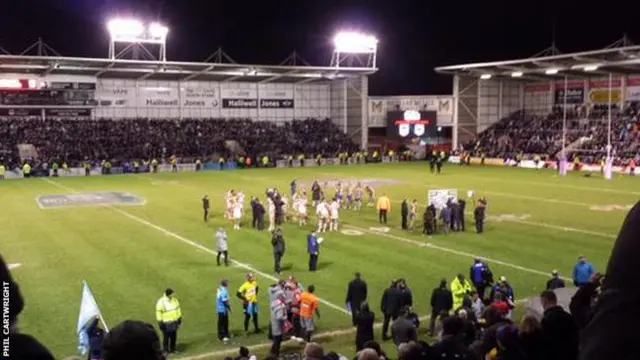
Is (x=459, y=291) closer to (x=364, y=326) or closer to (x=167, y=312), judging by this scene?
(x=364, y=326)

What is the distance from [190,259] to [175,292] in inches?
173

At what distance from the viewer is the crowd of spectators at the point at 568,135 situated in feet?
191

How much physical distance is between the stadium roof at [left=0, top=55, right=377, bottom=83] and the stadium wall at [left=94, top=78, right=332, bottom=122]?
108 cm

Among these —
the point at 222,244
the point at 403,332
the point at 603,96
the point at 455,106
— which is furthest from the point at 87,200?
the point at 603,96

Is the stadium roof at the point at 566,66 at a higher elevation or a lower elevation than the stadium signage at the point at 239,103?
higher

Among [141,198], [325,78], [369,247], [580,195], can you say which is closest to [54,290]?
[369,247]

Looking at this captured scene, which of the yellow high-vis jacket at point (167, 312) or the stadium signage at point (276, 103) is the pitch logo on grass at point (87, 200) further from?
the stadium signage at point (276, 103)

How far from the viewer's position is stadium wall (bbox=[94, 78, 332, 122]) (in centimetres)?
6694

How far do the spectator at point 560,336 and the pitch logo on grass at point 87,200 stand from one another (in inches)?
1355

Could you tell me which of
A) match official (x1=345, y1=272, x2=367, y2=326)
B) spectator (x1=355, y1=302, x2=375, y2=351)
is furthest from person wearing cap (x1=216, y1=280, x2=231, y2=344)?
spectator (x1=355, y1=302, x2=375, y2=351)

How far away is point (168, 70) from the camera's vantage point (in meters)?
63.2

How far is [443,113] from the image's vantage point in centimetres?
7388

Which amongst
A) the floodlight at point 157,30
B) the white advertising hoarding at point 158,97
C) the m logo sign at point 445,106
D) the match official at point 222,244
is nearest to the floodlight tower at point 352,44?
the m logo sign at point 445,106

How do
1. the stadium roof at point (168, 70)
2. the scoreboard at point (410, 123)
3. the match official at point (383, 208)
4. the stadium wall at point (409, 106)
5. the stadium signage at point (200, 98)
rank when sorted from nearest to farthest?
the match official at point (383, 208), the stadium roof at point (168, 70), the scoreboard at point (410, 123), the stadium signage at point (200, 98), the stadium wall at point (409, 106)
